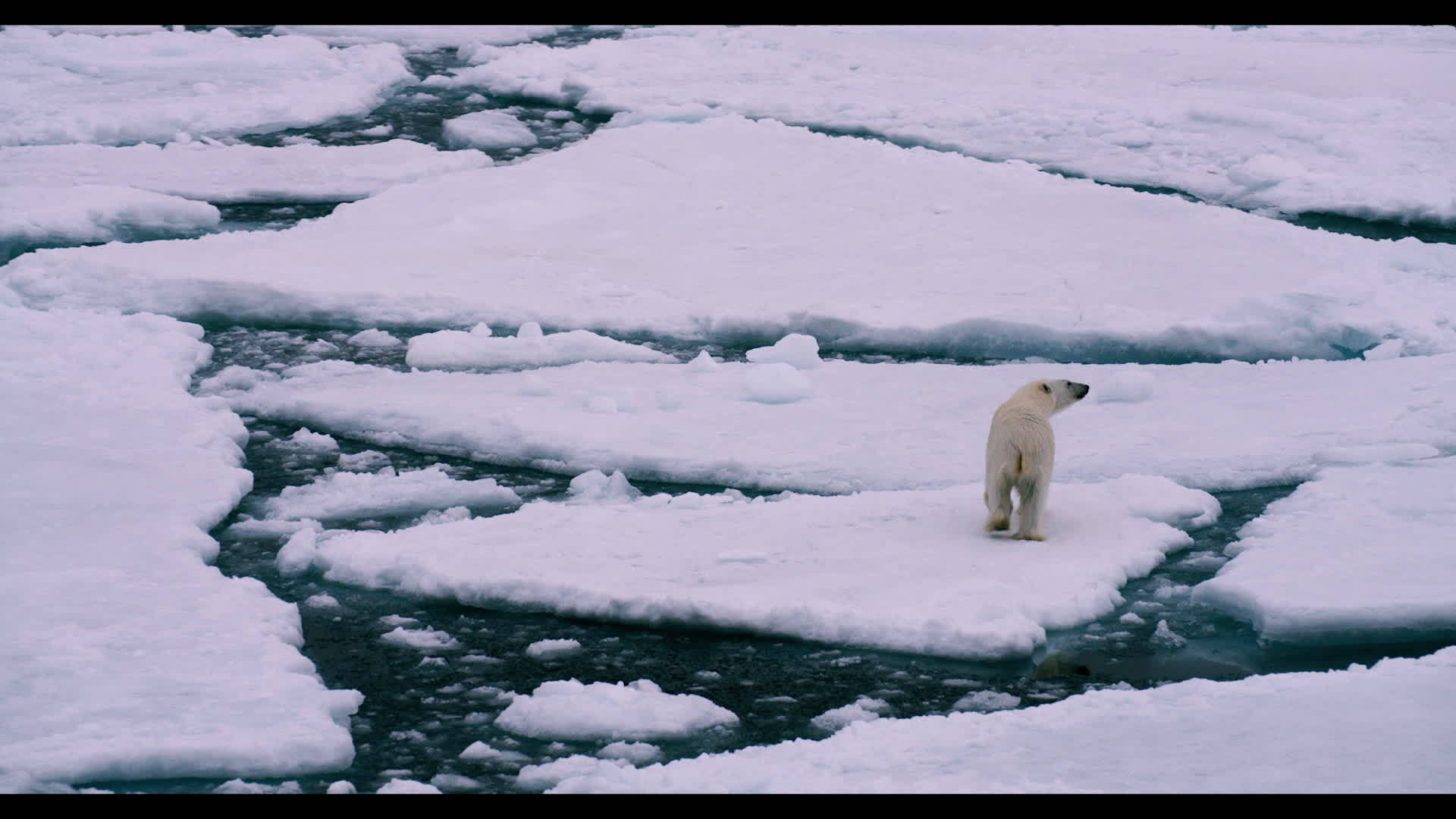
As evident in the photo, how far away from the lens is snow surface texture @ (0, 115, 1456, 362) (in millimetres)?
6004

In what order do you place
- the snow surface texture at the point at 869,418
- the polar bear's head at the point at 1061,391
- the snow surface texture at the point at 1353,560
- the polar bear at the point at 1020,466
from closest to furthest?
the snow surface texture at the point at 1353,560, the polar bear at the point at 1020,466, the polar bear's head at the point at 1061,391, the snow surface texture at the point at 869,418

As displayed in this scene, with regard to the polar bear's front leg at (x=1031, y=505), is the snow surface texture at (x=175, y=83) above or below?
above

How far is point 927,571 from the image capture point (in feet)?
12.9

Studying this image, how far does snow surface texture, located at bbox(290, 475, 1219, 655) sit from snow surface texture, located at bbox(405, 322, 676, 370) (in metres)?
1.29

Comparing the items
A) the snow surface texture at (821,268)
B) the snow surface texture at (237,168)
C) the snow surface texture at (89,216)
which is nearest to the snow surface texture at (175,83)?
the snow surface texture at (237,168)

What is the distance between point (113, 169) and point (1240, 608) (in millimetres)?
6619

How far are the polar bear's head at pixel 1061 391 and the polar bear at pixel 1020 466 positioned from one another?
0.69 feet

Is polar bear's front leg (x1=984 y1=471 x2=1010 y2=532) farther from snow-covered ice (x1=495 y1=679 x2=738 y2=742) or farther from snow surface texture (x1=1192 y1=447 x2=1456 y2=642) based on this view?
snow-covered ice (x1=495 y1=679 x2=738 y2=742)

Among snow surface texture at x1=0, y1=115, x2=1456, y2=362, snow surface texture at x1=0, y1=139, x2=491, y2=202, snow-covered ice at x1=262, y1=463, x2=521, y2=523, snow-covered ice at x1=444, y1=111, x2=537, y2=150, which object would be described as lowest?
snow-covered ice at x1=262, y1=463, x2=521, y2=523

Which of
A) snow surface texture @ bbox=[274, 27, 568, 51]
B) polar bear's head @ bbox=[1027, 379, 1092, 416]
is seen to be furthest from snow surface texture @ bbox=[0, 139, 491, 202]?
polar bear's head @ bbox=[1027, 379, 1092, 416]

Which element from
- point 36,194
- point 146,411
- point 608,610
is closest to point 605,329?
point 146,411

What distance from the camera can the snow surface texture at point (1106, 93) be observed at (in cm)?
816

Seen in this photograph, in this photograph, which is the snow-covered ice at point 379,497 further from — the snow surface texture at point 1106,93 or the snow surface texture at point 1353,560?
the snow surface texture at point 1106,93
